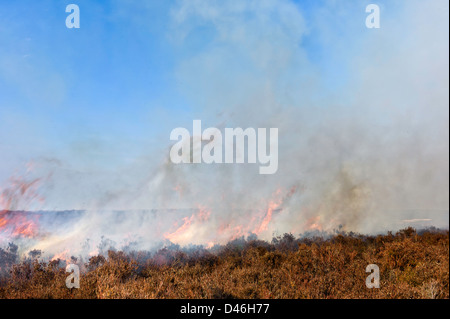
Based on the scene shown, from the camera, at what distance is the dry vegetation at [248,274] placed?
5879 mm

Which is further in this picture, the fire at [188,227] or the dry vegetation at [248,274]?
the fire at [188,227]

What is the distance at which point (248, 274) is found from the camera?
23.6ft
